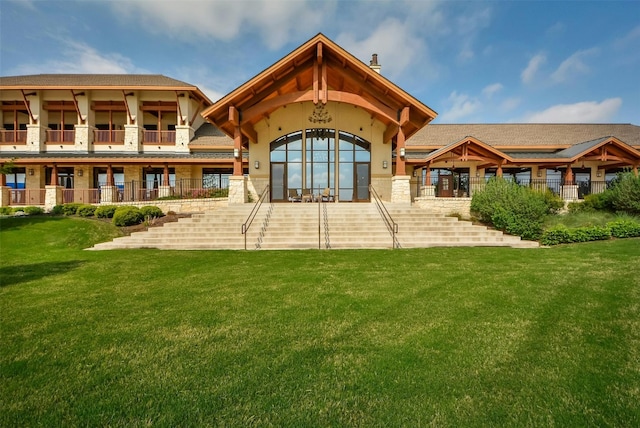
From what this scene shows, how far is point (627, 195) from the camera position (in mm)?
14492

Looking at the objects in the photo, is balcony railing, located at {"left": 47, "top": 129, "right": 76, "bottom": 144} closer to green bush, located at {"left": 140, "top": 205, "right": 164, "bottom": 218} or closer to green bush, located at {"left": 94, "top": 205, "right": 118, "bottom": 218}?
green bush, located at {"left": 94, "top": 205, "right": 118, "bottom": 218}

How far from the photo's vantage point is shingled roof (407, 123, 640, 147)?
78.2 ft

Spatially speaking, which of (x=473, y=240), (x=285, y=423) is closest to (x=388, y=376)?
(x=285, y=423)

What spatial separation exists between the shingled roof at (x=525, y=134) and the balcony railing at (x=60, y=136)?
2487 cm

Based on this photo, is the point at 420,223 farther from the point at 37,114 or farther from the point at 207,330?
the point at 37,114

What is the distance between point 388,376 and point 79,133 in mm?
27595

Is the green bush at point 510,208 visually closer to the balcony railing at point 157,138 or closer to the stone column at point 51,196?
the balcony railing at point 157,138

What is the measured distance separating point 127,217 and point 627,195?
22904 mm

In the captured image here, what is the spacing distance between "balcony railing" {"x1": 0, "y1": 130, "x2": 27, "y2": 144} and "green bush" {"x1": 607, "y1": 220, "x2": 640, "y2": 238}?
3503 centimetres

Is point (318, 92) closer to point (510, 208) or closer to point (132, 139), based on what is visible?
point (510, 208)

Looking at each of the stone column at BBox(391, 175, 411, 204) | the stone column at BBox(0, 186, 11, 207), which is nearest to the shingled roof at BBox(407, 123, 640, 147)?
the stone column at BBox(391, 175, 411, 204)

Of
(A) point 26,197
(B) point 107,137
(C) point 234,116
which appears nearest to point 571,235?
(C) point 234,116

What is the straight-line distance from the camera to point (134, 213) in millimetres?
14133

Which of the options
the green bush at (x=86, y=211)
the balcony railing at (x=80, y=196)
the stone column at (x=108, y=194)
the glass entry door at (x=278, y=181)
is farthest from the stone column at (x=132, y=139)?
the glass entry door at (x=278, y=181)
